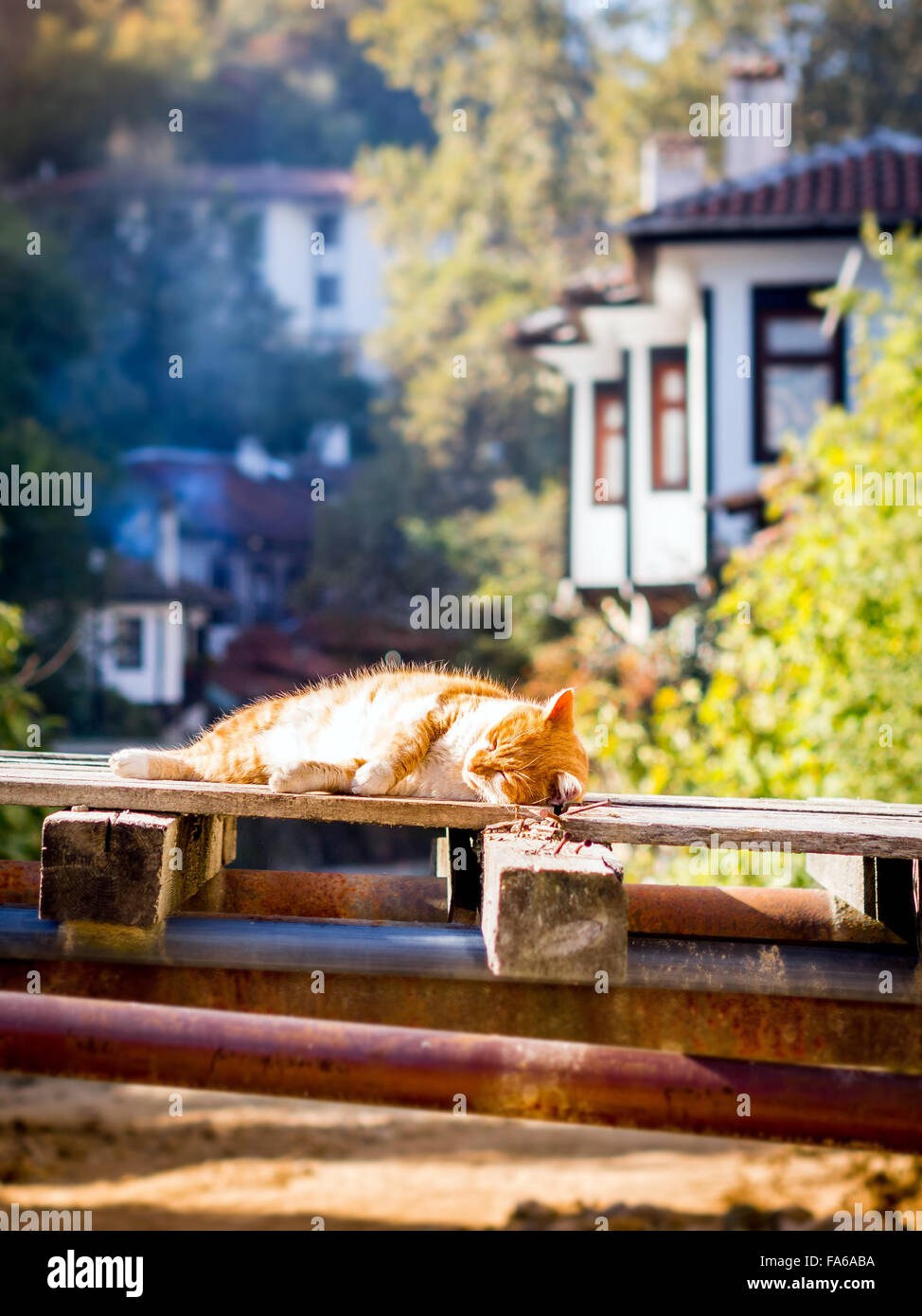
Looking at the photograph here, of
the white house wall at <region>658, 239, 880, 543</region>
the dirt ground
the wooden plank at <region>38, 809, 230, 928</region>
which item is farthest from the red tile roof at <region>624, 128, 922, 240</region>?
the wooden plank at <region>38, 809, 230, 928</region>

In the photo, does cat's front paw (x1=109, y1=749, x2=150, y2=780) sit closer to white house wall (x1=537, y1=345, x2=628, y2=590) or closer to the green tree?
white house wall (x1=537, y1=345, x2=628, y2=590)

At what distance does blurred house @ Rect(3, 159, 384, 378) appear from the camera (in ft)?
108

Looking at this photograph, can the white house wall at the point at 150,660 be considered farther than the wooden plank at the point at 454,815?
Yes

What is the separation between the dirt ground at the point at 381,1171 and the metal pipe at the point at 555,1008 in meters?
5.10

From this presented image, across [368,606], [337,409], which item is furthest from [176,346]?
[368,606]

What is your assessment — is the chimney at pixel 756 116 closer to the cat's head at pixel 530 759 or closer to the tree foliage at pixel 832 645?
the tree foliage at pixel 832 645

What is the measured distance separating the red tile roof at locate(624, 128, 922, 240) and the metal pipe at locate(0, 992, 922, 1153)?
14.8 metres

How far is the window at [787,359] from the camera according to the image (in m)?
15.7

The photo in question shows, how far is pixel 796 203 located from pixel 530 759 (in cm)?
1429

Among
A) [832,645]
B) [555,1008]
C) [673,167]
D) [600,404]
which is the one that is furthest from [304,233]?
[555,1008]

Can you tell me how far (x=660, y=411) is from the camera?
1708 centimetres

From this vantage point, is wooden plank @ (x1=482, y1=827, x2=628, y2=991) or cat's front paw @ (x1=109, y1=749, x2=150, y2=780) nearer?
wooden plank @ (x1=482, y1=827, x2=628, y2=991)

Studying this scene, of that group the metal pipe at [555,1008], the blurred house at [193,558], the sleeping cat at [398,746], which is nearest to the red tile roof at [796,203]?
the blurred house at [193,558]

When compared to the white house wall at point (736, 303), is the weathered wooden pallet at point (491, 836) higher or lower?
lower
